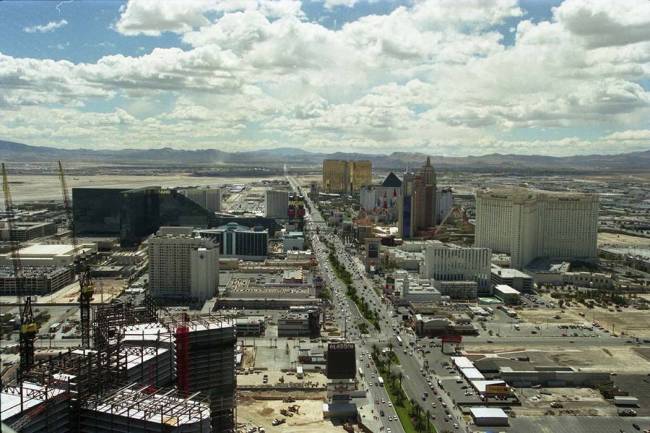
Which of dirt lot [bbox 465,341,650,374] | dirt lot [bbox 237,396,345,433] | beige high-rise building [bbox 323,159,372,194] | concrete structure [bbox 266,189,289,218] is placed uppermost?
beige high-rise building [bbox 323,159,372,194]

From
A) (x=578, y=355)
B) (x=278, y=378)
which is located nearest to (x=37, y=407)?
(x=278, y=378)

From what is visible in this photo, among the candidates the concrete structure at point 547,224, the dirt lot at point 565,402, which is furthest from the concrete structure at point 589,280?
the dirt lot at point 565,402

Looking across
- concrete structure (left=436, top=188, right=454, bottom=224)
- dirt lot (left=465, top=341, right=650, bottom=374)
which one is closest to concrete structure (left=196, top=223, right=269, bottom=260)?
dirt lot (left=465, top=341, right=650, bottom=374)

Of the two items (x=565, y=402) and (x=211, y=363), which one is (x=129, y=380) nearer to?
(x=211, y=363)

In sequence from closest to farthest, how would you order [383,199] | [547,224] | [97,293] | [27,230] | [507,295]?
1. [97,293]
2. [507,295]
3. [547,224]
4. [27,230]
5. [383,199]

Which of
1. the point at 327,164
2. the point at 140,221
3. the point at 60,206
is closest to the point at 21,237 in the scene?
the point at 140,221

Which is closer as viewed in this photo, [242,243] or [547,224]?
[242,243]

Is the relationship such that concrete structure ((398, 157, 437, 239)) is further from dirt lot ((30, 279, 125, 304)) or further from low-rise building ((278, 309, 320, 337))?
low-rise building ((278, 309, 320, 337))

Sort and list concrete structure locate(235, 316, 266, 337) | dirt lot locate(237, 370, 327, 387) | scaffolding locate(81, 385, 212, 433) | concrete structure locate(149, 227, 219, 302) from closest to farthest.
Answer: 1. scaffolding locate(81, 385, 212, 433)
2. dirt lot locate(237, 370, 327, 387)
3. concrete structure locate(235, 316, 266, 337)
4. concrete structure locate(149, 227, 219, 302)
